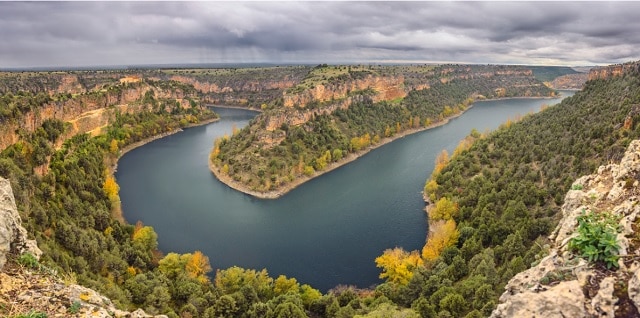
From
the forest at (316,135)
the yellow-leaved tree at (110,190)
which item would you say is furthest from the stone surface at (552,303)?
the forest at (316,135)

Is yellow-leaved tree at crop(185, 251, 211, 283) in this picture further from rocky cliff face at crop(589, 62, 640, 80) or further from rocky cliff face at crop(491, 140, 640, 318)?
rocky cliff face at crop(589, 62, 640, 80)

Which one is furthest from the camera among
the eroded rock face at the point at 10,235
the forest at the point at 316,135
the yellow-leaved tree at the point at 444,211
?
the forest at the point at 316,135

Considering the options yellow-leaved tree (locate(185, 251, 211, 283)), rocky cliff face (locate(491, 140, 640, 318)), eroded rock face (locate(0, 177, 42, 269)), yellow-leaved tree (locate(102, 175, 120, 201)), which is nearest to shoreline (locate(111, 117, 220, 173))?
yellow-leaved tree (locate(102, 175, 120, 201))

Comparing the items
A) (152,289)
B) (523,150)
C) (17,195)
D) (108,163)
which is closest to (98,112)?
(108,163)

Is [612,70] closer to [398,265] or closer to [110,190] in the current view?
[398,265]

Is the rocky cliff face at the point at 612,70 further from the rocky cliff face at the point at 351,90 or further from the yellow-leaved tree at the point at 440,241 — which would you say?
the rocky cliff face at the point at 351,90
